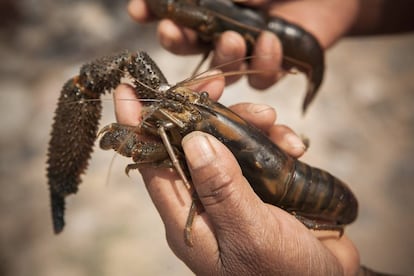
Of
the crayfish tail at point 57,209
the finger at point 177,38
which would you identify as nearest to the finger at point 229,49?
the finger at point 177,38

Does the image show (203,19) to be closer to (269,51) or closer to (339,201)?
(269,51)

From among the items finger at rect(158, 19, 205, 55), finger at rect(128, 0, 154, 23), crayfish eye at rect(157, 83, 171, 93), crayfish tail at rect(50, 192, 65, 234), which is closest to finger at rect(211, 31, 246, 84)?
finger at rect(158, 19, 205, 55)

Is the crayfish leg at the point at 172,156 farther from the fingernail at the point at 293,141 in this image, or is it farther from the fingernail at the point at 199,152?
the fingernail at the point at 293,141

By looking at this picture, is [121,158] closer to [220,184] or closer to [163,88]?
[163,88]

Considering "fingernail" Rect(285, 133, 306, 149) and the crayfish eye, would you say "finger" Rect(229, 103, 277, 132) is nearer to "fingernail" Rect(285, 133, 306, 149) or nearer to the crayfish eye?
"fingernail" Rect(285, 133, 306, 149)

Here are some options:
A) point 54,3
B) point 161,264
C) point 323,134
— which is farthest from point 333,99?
point 54,3

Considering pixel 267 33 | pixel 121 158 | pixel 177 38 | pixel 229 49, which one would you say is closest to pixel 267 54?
pixel 267 33
